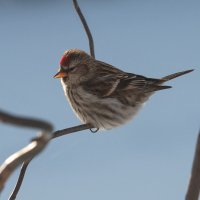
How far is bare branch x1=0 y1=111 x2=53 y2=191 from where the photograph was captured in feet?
1.13

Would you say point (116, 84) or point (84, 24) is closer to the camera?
point (84, 24)

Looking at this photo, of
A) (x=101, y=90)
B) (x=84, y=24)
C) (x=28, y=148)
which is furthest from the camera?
(x=101, y=90)

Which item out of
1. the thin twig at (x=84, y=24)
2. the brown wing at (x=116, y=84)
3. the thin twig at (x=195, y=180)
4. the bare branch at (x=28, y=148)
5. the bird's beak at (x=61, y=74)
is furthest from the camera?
the brown wing at (x=116, y=84)

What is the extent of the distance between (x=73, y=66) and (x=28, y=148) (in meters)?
1.61

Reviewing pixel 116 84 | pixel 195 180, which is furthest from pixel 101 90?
pixel 195 180

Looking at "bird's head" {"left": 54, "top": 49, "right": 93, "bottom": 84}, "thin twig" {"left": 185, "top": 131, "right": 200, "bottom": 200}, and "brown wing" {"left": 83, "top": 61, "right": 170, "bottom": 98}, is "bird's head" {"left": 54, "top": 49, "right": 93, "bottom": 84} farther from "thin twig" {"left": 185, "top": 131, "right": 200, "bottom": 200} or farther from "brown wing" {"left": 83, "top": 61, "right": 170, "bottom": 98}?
"thin twig" {"left": 185, "top": 131, "right": 200, "bottom": 200}

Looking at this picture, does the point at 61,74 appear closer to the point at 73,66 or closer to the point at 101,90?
the point at 73,66

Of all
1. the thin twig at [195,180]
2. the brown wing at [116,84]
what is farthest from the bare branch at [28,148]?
the brown wing at [116,84]

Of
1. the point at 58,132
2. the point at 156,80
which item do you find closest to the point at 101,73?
the point at 156,80

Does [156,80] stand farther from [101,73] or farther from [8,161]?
[8,161]

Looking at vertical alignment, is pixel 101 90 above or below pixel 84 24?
below

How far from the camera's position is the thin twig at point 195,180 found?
46 cm

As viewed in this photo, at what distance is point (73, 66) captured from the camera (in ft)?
6.52

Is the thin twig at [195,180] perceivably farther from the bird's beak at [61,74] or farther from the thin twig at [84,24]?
the bird's beak at [61,74]
